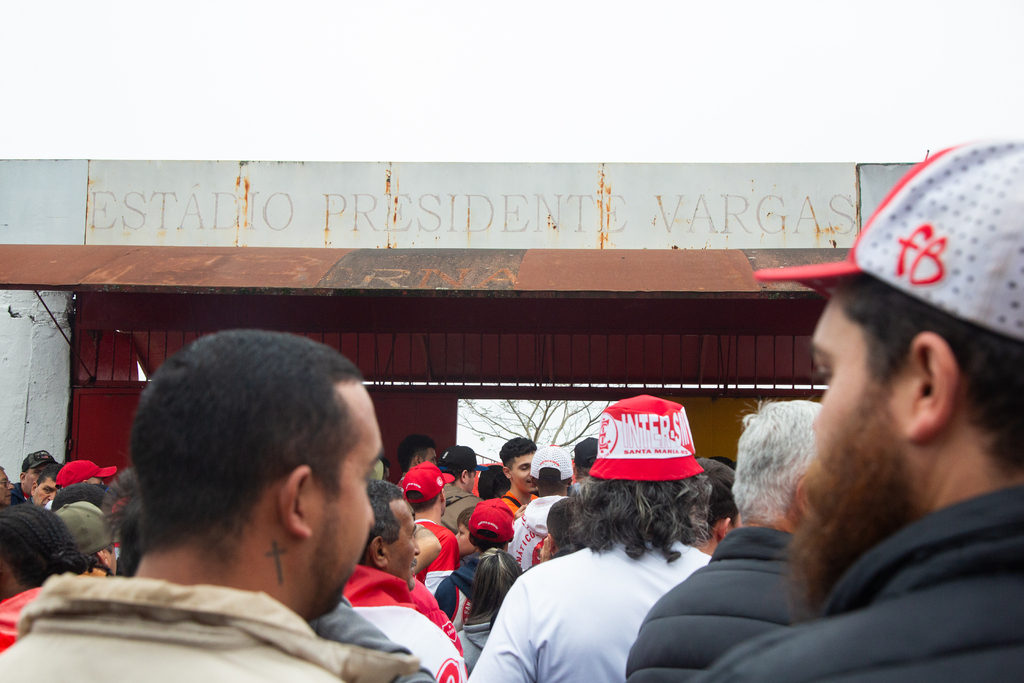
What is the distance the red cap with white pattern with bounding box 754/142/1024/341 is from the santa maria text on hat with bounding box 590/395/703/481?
1.80 metres

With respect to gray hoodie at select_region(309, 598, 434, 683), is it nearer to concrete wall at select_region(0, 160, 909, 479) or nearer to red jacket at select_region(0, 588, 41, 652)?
red jacket at select_region(0, 588, 41, 652)

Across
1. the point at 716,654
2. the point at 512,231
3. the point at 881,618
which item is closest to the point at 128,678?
the point at 881,618

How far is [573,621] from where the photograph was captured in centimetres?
228

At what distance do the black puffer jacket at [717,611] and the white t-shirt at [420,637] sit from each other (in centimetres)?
75

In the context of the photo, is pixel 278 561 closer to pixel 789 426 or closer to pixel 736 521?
pixel 789 426

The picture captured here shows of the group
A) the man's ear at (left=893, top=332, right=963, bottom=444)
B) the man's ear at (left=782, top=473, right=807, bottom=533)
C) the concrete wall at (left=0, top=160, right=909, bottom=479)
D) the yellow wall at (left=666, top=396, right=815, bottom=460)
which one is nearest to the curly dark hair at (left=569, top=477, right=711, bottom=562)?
the man's ear at (left=782, top=473, right=807, bottom=533)

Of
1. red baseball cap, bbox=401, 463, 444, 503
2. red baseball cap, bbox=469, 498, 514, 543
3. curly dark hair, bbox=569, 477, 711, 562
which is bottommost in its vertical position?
red baseball cap, bbox=469, 498, 514, 543

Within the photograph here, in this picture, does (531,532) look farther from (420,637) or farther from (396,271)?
(396,271)

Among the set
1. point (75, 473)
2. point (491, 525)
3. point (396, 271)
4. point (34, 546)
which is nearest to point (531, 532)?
point (491, 525)

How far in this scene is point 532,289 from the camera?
6.70 metres

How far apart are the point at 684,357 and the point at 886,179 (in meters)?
3.53

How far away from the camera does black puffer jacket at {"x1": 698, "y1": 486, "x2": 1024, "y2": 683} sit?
665 millimetres

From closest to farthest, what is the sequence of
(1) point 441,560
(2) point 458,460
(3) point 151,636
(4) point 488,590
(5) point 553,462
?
(3) point 151,636 < (4) point 488,590 < (1) point 441,560 < (5) point 553,462 < (2) point 458,460

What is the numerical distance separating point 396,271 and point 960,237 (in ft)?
22.0
